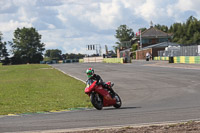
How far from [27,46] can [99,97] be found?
521 ft

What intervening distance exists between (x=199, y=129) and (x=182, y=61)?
4631 cm

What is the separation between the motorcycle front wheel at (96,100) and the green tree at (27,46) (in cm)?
14292

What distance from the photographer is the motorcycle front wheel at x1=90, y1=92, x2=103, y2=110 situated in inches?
489

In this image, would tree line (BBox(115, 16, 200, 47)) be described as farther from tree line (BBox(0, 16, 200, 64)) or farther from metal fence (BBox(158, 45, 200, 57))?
metal fence (BBox(158, 45, 200, 57))

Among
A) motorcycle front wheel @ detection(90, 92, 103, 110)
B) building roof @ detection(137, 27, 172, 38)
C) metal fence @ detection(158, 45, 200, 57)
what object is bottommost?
motorcycle front wheel @ detection(90, 92, 103, 110)

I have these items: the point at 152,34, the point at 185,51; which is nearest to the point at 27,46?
the point at 152,34

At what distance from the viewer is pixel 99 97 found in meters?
12.8

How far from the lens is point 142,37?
120 m

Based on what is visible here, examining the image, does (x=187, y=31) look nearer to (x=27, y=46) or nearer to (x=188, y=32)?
(x=188, y=32)

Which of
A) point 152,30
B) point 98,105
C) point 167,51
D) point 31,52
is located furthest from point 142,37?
point 98,105

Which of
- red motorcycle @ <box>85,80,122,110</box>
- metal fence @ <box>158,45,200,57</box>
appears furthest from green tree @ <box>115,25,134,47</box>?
red motorcycle @ <box>85,80,122,110</box>

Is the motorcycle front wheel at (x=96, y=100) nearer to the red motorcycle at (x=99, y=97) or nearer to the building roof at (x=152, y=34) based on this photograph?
the red motorcycle at (x=99, y=97)

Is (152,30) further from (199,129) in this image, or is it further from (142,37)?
(199,129)

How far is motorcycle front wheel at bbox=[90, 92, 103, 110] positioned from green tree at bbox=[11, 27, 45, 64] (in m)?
143
